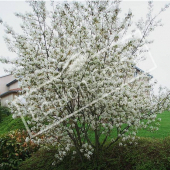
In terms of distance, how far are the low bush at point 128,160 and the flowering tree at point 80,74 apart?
0.37 metres

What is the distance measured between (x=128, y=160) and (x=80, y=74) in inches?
104

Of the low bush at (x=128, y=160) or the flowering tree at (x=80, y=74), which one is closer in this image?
the flowering tree at (x=80, y=74)

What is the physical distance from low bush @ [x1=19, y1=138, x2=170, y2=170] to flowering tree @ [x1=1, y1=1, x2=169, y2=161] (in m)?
0.37

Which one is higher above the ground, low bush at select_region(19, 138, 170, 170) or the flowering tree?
the flowering tree

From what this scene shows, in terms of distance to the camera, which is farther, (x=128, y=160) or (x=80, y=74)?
(x=128, y=160)

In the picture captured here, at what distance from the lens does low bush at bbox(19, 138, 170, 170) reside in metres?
4.65

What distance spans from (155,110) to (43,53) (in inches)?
Answer: 128

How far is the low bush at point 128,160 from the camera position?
465 cm

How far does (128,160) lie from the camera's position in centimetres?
494

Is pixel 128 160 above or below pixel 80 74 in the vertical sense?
below

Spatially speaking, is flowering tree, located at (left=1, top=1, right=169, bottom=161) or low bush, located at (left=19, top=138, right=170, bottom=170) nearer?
flowering tree, located at (left=1, top=1, right=169, bottom=161)

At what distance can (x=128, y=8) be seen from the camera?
214 inches

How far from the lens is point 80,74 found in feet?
13.6

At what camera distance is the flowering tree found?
163 inches
